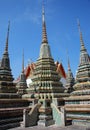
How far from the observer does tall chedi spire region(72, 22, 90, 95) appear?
19.7 m

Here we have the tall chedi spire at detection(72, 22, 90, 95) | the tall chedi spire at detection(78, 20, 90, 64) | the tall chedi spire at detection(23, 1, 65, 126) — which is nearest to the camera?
the tall chedi spire at detection(72, 22, 90, 95)

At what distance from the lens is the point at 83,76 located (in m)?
21.2

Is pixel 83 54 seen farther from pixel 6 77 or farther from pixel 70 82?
pixel 70 82

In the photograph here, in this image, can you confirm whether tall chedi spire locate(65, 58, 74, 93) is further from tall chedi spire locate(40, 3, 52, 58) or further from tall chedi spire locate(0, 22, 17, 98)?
tall chedi spire locate(0, 22, 17, 98)

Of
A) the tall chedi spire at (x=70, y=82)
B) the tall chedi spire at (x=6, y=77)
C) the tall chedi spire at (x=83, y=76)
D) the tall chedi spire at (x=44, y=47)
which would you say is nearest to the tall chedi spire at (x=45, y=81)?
the tall chedi spire at (x=44, y=47)

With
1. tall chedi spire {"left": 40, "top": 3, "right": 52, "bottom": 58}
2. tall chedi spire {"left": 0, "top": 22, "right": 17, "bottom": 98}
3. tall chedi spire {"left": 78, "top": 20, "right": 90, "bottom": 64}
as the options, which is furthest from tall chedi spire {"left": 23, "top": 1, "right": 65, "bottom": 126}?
tall chedi spire {"left": 78, "top": 20, "right": 90, "bottom": 64}

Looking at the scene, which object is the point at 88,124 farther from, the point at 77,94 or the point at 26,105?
the point at 26,105

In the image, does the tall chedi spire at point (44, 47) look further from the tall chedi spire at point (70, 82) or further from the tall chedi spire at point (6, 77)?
the tall chedi spire at point (70, 82)

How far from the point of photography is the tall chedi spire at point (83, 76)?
1967 centimetres

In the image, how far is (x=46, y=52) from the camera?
28156 millimetres

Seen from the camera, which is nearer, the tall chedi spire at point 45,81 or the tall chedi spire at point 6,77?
the tall chedi spire at point 6,77

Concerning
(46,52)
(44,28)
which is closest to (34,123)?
(46,52)

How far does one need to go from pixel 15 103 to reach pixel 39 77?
273 inches

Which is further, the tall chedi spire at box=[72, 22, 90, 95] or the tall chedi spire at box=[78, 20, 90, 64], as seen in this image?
the tall chedi spire at box=[78, 20, 90, 64]
